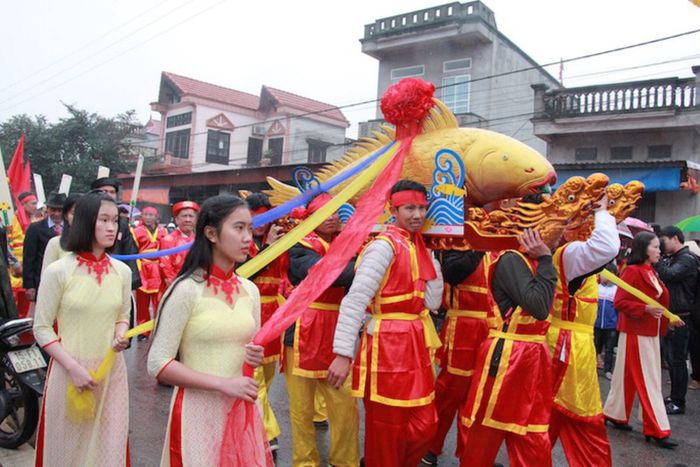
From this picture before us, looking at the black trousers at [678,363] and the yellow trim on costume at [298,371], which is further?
the black trousers at [678,363]

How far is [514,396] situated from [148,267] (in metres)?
5.74

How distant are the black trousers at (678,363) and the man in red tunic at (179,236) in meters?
4.84

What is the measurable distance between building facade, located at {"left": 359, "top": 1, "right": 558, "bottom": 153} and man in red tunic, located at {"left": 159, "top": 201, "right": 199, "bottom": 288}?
10.5 m

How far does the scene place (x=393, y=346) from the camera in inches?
115

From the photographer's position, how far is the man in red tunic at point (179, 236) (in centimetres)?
634

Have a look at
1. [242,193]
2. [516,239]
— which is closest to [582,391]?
[516,239]

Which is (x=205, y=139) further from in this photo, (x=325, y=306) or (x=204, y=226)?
(x=204, y=226)

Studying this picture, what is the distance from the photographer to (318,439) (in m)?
4.41

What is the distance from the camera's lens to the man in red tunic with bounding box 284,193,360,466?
358 centimetres

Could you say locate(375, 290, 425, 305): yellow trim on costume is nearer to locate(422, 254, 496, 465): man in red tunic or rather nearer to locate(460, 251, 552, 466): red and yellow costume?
A: locate(460, 251, 552, 466): red and yellow costume

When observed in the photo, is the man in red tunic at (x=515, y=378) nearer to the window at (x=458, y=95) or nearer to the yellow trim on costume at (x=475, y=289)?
the yellow trim on costume at (x=475, y=289)

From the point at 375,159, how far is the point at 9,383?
2950 mm

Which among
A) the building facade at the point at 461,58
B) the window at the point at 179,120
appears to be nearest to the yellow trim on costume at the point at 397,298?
the building facade at the point at 461,58

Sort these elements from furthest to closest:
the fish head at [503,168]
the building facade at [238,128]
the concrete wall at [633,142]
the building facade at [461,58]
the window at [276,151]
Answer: the building facade at [238,128], the window at [276,151], the building facade at [461,58], the concrete wall at [633,142], the fish head at [503,168]
